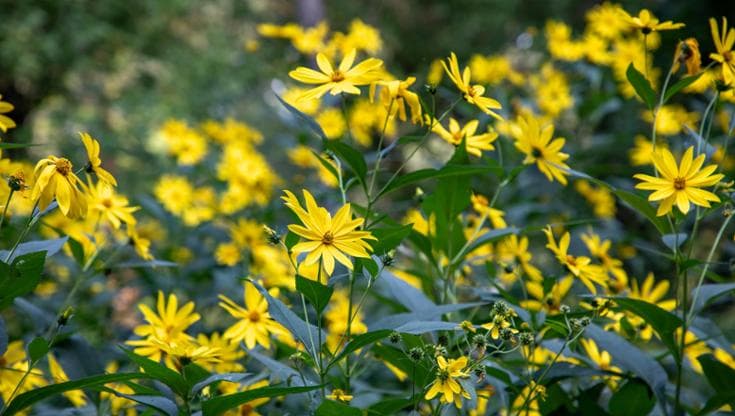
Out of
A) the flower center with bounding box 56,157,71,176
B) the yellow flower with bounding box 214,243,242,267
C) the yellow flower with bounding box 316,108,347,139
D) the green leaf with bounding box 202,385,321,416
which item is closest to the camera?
the green leaf with bounding box 202,385,321,416

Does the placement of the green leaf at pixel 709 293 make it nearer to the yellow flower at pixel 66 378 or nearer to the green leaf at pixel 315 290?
the green leaf at pixel 315 290

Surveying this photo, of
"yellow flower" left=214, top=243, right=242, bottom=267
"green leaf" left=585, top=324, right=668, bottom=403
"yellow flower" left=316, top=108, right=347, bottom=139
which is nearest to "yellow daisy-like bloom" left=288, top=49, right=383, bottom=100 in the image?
"green leaf" left=585, top=324, right=668, bottom=403

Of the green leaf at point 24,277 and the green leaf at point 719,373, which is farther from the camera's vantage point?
the green leaf at point 719,373

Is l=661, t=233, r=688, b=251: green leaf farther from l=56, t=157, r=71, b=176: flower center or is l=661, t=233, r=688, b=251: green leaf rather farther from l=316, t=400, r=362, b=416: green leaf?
l=56, t=157, r=71, b=176: flower center

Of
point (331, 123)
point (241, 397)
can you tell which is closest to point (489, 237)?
point (241, 397)

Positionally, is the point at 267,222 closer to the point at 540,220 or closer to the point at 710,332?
the point at 540,220

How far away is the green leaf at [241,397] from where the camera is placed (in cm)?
89

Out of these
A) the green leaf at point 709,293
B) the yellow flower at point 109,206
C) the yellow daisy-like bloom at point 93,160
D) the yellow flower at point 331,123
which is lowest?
the green leaf at point 709,293

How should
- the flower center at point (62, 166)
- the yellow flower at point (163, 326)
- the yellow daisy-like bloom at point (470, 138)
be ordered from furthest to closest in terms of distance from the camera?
the yellow daisy-like bloom at point (470, 138), the yellow flower at point (163, 326), the flower center at point (62, 166)

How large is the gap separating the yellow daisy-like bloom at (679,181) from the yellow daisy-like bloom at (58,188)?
0.80m

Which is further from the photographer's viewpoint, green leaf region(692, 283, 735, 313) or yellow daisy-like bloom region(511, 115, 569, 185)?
yellow daisy-like bloom region(511, 115, 569, 185)

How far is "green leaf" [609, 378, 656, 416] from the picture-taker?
118cm

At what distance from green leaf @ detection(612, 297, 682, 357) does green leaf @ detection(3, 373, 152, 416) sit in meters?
0.70

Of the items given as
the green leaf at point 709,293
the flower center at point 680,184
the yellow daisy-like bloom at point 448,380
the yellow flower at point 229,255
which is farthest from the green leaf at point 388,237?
the yellow flower at point 229,255
